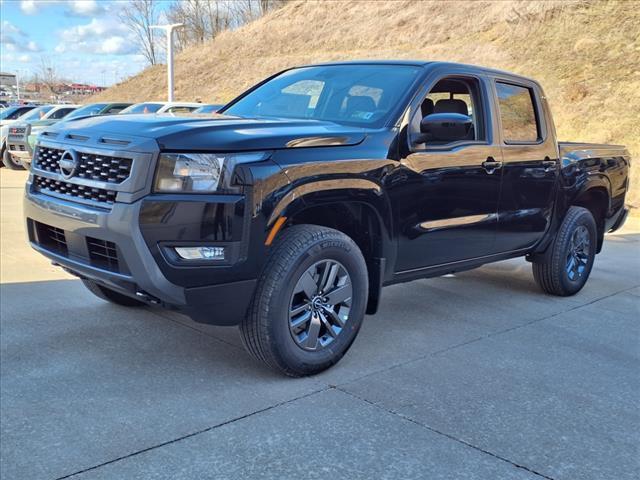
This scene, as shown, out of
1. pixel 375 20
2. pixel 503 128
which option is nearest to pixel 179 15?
pixel 375 20

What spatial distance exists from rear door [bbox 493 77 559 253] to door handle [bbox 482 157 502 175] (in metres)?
0.11

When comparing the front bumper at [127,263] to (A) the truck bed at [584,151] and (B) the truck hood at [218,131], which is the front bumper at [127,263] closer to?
(B) the truck hood at [218,131]

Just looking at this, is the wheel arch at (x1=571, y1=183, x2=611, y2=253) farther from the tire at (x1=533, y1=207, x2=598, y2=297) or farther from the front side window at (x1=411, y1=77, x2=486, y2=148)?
the front side window at (x1=411, y1=77, x2=486, y2=148)

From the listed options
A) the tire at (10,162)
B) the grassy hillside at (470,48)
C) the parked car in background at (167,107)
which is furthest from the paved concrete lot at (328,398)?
the tire at (10,162)

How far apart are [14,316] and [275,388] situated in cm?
228

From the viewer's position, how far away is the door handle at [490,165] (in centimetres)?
488

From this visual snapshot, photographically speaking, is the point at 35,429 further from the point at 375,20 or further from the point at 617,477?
the point at 375,20

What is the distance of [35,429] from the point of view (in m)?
3.20

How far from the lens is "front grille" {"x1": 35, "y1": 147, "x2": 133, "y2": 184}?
3.45 metres

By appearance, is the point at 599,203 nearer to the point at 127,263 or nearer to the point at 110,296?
the point at 110,296

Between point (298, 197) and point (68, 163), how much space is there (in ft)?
4.28

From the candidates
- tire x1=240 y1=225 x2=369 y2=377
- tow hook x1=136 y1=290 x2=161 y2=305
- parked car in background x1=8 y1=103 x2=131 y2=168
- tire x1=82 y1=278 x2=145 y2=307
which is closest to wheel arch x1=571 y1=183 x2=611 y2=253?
tire x1=240 y1=225 x2=369 y2=377

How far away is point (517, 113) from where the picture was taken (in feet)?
18.2

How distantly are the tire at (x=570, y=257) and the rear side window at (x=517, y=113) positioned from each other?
3.11 ft
